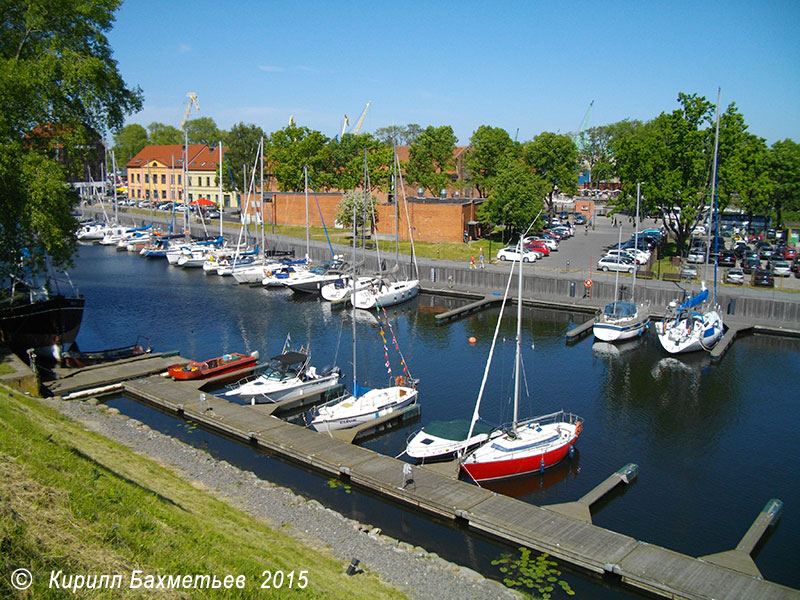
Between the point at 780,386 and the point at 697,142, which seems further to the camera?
the point at 697,142

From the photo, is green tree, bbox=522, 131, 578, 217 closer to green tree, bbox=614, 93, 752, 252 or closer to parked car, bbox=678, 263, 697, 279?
green tree, bbox=614, 93, 752, 252

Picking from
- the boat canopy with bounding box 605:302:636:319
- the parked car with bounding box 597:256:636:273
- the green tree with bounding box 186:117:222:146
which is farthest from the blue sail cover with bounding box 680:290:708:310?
the green tree with bounding box 186:117:222:146

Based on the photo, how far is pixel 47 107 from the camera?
114 ft

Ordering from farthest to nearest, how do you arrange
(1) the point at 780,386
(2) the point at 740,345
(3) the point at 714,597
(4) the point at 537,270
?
1. (4) the point at 537,270
2. (2) the point at 740,345
3. (1) the point at 780,386
4. (3) the point at 714,597

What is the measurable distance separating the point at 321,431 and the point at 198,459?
5469 millimetres

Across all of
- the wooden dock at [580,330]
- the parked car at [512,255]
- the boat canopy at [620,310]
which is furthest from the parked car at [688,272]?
the parked car at [512,255]

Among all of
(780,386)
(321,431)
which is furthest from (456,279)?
(321,431)

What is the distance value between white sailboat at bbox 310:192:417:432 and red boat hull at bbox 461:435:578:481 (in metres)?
6.35

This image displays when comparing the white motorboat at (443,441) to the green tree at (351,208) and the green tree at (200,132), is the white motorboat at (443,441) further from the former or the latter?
the green tree at (200,132)

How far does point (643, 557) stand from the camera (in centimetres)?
1886

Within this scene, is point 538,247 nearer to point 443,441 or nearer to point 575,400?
point 575,400

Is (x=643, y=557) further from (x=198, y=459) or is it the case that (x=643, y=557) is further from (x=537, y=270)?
(x=537, y=270)

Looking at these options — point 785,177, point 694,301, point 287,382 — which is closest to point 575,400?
point 287,382

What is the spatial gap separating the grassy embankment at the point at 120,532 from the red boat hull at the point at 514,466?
7.84 metres
